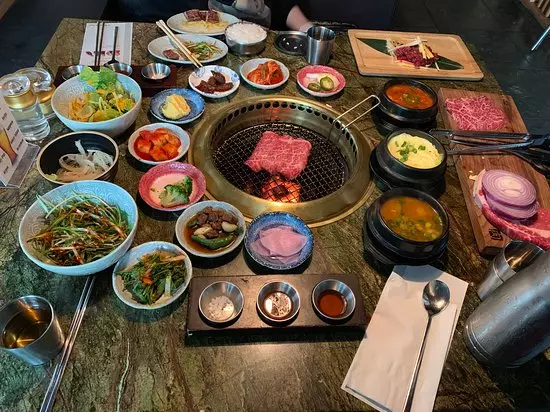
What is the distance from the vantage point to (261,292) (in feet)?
7.27

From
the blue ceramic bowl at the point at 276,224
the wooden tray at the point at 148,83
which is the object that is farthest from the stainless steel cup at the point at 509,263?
the wooden tray at the point at 148,83

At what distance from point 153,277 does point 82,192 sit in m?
0.76

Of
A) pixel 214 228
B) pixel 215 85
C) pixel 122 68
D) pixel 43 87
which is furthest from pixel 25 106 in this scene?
pixel 214 228

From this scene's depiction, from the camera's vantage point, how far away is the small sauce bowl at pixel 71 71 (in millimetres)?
3381

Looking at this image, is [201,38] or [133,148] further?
[201,38]

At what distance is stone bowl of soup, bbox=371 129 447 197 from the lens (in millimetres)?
2846

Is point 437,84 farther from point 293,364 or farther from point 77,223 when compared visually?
point 77,223

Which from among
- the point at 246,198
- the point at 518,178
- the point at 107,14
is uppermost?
the point at 518,178

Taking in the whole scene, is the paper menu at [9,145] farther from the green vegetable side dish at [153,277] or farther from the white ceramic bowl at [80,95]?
the green vegetable side dish at [153,277]

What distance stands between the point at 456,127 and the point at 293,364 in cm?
254

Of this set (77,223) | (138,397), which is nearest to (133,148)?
(77,223)

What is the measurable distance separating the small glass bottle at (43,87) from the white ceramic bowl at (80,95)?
0.13 m

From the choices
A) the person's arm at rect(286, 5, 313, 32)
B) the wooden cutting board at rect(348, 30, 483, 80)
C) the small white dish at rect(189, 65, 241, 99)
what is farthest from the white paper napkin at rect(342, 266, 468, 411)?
the person's arm at rect(286, 5, 313, 32)

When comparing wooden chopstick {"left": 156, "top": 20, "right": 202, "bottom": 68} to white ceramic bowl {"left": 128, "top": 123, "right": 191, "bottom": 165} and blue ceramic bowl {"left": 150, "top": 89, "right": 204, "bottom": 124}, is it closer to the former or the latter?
blue ceramic bowl {"left": 150, "top": 89, "right": 204, "bottom": 124}
